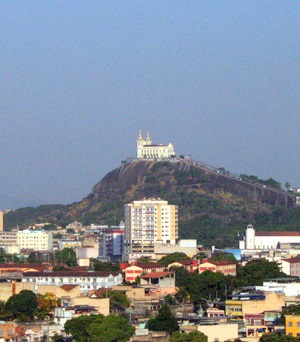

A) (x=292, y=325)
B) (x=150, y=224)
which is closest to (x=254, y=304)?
(x=292, y=325)

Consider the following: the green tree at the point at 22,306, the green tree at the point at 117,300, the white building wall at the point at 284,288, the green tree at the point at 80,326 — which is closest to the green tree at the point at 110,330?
→ the green tree at the point at 80,326

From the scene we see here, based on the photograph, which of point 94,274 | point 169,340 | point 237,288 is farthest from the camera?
point 94,274

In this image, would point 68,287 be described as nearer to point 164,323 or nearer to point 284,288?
point 284,288

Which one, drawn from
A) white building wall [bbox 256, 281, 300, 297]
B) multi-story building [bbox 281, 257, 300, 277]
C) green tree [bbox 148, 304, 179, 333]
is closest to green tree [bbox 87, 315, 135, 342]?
green tree [bbox 148, 304, 179, 333]

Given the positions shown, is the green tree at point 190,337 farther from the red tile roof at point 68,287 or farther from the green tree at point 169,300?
the red tile roof at point 68,287

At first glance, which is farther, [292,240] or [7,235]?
[7,235]

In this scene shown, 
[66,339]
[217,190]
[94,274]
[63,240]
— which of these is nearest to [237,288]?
[94,274]

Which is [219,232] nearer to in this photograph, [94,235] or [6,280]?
[94,235]

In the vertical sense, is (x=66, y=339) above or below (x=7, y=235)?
below
